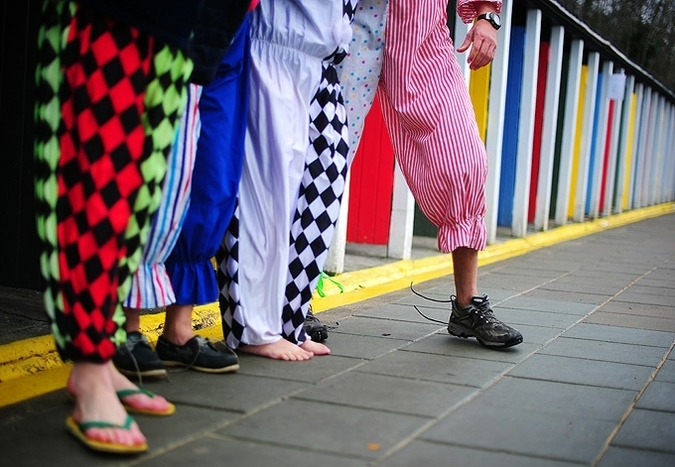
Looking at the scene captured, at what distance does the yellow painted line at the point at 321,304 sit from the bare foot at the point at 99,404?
19.2 inches

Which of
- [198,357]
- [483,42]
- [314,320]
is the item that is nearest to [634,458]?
[198,357]

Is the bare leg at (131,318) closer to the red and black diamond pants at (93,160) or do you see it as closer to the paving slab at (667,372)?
the red and black diamond pants at (93,160)

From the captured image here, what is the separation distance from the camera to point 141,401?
111 inches

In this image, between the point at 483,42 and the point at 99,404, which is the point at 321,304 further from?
the point at 99,404

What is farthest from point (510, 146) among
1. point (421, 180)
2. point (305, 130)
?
point (305, 130)

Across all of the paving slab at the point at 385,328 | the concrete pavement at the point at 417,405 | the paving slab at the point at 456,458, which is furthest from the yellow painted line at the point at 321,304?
the paving slab at the point at 456,458

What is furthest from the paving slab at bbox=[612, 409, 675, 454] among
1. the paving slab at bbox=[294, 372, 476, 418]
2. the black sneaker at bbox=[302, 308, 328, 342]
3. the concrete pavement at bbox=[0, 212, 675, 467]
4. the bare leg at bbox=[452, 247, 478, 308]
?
the black sneaker at bbox=[302, 308, 328, 342]

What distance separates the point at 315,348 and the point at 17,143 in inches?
68.0

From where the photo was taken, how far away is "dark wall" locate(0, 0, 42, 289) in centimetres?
447

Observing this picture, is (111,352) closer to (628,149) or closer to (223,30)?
(223,30)

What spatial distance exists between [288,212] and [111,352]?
111 centimetres

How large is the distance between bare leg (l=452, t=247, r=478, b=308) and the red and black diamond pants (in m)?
1.82

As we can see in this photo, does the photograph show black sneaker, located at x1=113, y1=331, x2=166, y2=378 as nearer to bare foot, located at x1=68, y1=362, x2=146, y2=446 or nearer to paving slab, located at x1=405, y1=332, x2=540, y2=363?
bare foot, located at x1=68, y1=362, x2=146, y2=446

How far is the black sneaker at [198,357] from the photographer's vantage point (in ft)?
11.1
